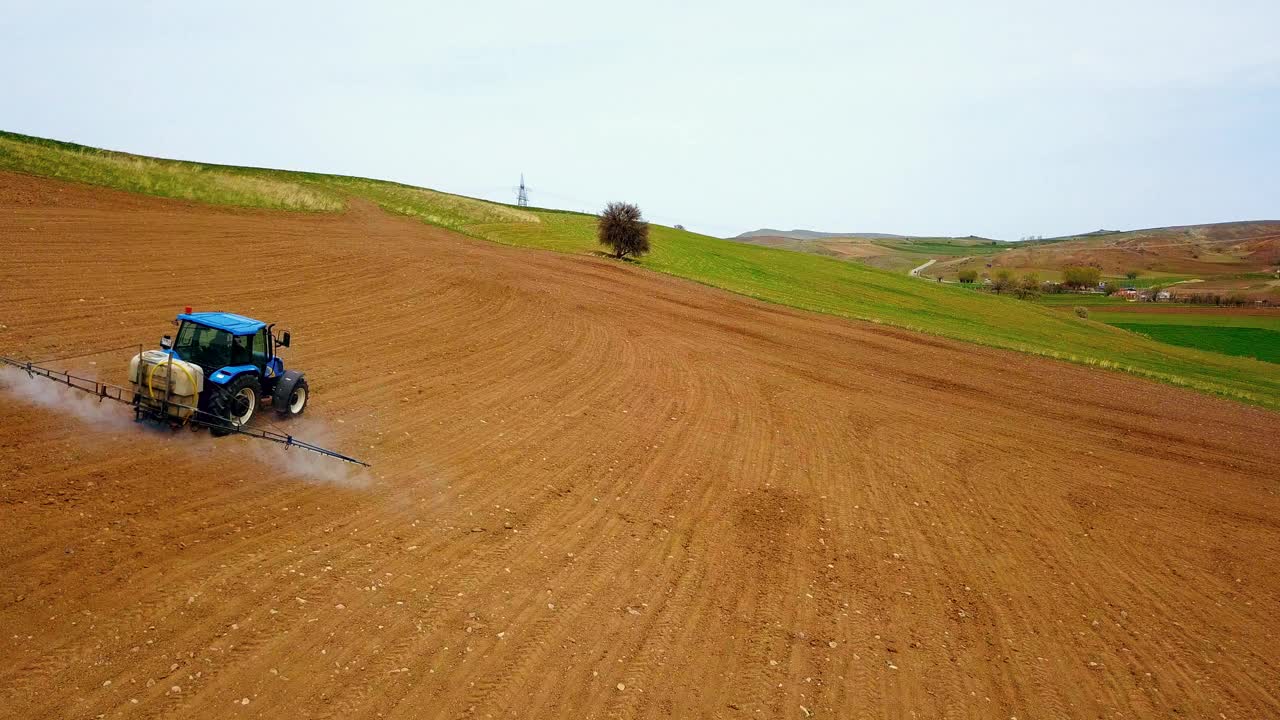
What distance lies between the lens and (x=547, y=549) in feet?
33.2

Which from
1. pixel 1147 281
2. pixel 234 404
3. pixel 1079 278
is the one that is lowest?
pixel 234 404

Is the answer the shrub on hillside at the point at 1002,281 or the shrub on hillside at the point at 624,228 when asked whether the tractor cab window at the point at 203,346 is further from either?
the shrub on hillside at the point at 1002,281

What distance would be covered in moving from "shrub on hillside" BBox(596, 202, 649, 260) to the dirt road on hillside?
104 feet

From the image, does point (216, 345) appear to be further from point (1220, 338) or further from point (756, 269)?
point (1220, 338)

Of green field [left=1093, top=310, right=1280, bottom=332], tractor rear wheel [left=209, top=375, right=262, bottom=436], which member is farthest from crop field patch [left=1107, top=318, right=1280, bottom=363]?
tractor rear wheel [left=209, top=375, right=262, bottom=436]

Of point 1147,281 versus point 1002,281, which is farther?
point 1147,281

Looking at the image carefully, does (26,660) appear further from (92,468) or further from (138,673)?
(92,468)

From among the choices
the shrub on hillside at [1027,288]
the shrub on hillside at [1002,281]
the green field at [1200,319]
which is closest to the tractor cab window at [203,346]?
the green field at [1200,319]

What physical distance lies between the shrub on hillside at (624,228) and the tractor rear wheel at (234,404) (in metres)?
41.6

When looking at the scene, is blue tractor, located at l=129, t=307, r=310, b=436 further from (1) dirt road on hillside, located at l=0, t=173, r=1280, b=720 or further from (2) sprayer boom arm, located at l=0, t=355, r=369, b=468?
(1) dirt road on hillside, located at l=0, t=173, r=1280, b=720

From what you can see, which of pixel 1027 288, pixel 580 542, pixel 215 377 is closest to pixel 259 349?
pixel 215 377

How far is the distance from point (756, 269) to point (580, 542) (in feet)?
188

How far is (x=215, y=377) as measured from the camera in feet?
37.9

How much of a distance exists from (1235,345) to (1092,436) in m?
49.6
